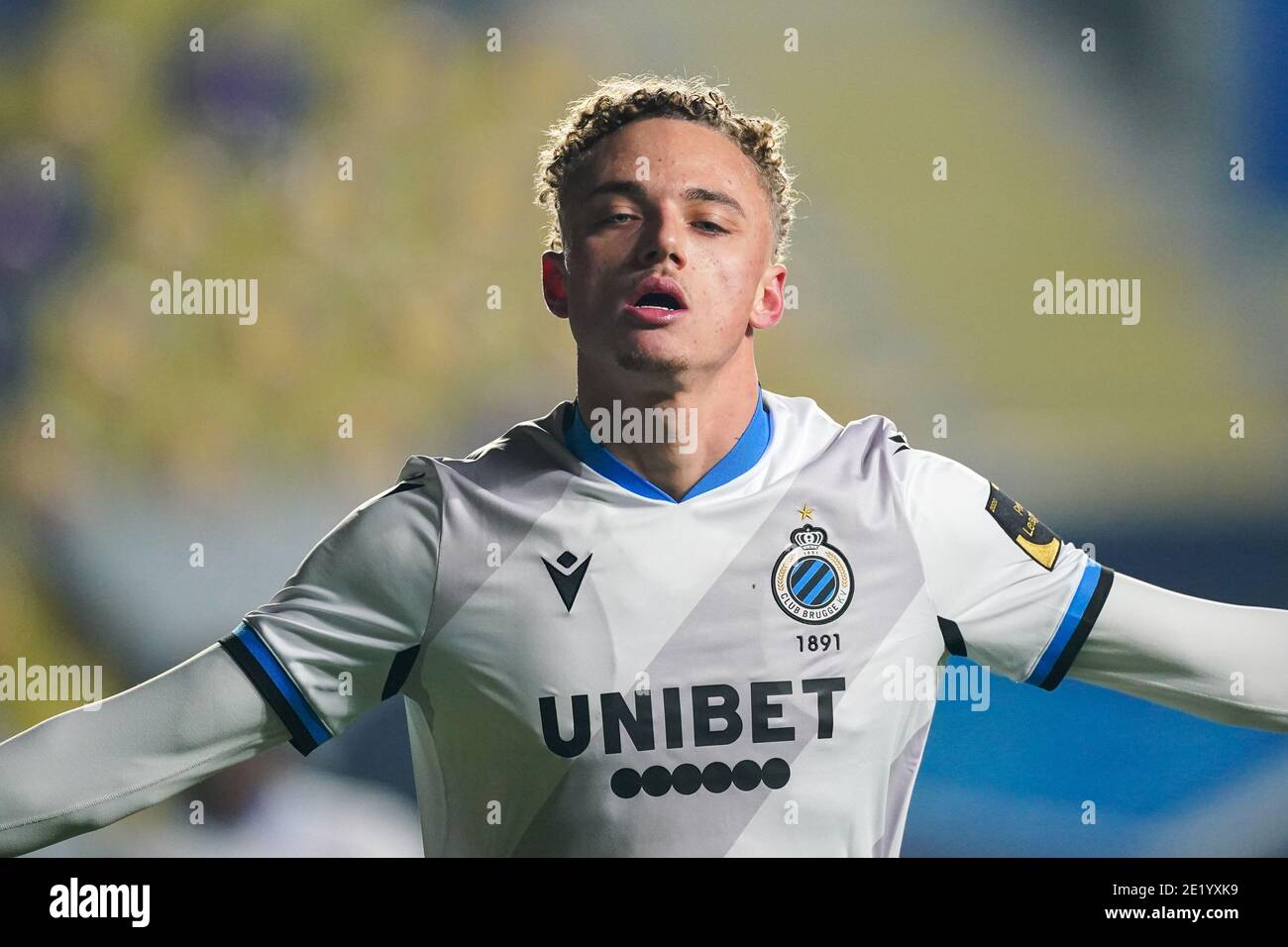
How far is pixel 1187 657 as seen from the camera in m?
3.04

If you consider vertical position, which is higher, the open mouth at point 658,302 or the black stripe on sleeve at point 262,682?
the open mouth at point 658,302

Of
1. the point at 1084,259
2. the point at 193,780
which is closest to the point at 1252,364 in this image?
the point at 1084,259

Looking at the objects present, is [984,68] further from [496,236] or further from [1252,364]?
[496,236]

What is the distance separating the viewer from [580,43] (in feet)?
12.6

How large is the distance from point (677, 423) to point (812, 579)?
469 millimetres

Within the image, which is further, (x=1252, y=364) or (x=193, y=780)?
(x=1252, y=364)

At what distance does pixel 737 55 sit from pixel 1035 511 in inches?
61.4

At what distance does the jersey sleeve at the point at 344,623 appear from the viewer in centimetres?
289

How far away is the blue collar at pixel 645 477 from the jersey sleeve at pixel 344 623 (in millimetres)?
344

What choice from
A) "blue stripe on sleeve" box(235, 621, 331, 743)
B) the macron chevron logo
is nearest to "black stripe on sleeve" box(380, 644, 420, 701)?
"blue stripe on sleeve" box(235, 621, 331, 743)
